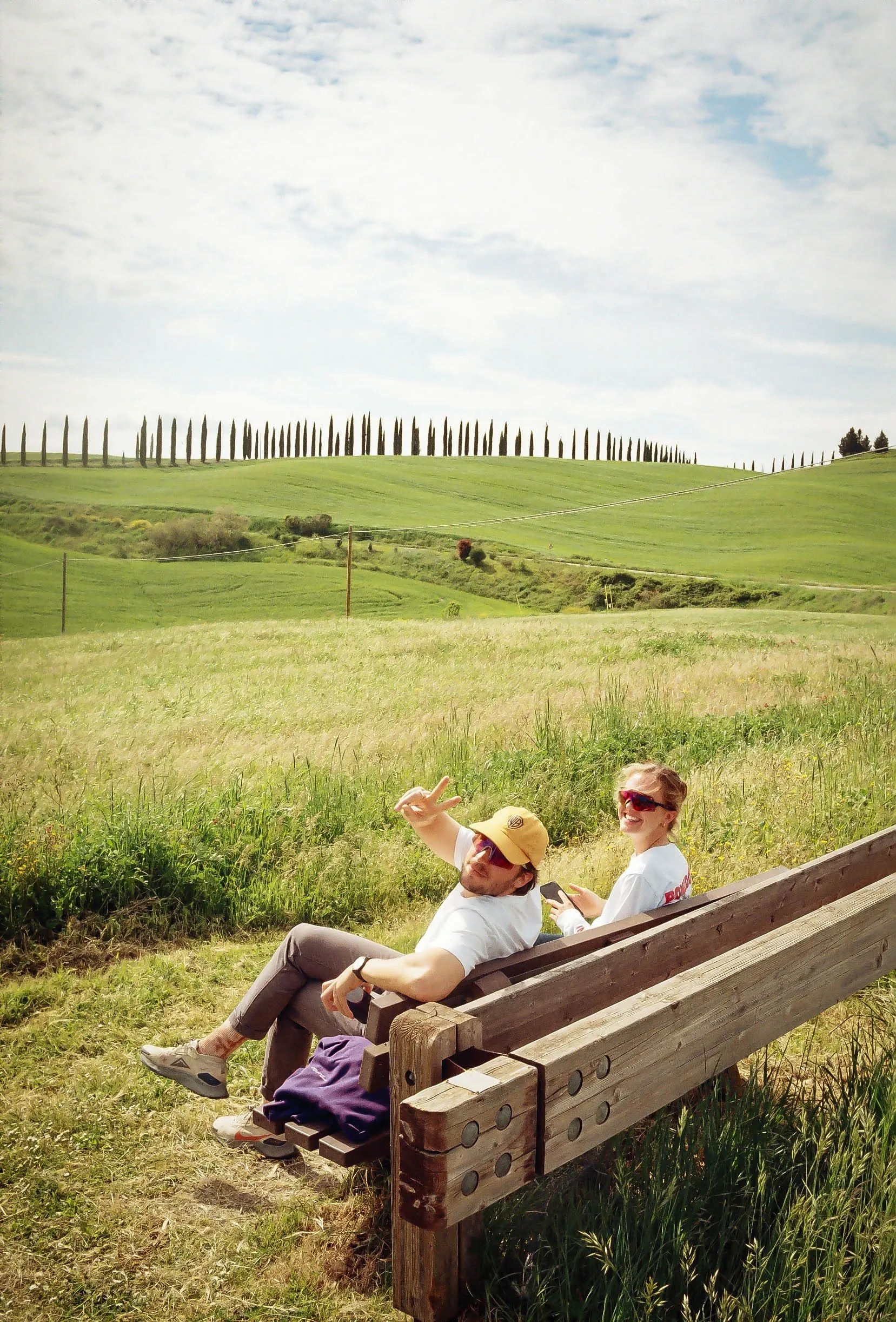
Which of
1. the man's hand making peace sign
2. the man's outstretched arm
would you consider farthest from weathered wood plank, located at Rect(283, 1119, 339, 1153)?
the man's hand making peace sign

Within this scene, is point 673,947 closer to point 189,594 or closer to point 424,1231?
point 424,1231

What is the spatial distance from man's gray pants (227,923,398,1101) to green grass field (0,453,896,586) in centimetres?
2283

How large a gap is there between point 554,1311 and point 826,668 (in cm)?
1115

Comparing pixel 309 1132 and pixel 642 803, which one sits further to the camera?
pixel 642 803

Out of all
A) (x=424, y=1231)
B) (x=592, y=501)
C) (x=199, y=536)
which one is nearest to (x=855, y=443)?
(x=424, y=1231)

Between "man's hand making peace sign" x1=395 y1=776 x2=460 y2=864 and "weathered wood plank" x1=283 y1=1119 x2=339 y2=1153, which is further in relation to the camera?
"man's hand making peace sign" x1=395 y1=776 x2=460 y2=864

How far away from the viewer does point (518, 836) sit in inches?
102

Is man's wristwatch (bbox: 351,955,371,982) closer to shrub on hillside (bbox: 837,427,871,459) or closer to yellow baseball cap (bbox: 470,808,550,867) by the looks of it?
yellow baseball cap (bbox: 470,808,550,867)

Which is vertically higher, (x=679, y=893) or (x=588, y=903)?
(x=679, y=893)

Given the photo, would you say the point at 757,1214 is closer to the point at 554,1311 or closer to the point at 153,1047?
the point at 554,1311

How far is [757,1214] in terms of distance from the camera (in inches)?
86.7

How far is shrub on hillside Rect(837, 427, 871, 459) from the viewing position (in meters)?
23.2

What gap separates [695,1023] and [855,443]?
2538 cm

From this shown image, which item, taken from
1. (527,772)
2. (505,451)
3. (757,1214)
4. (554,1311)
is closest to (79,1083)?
(554,1311)
